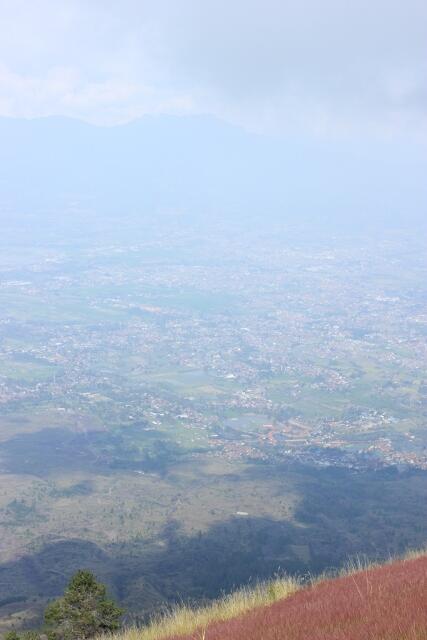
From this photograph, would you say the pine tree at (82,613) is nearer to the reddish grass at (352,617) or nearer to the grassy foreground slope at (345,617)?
the grassy foreground slope at (345,617)

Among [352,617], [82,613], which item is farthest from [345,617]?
[82,613]

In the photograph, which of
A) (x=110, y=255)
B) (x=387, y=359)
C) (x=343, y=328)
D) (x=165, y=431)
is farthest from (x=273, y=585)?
(x=110, y=255)

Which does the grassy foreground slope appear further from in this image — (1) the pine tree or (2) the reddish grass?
(1) the pine tree

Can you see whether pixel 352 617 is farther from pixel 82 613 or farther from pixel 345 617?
pixel 82 613

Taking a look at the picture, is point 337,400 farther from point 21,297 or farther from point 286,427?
point 21,297

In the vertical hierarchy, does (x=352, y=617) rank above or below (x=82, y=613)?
above

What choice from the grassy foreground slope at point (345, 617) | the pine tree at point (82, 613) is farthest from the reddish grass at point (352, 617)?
the pine tree at point (82, 613)
